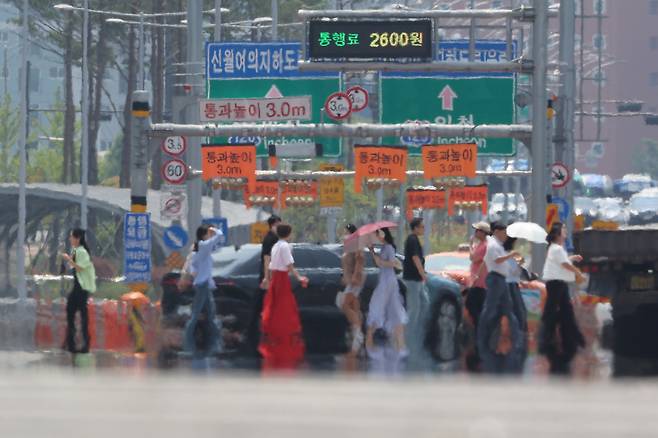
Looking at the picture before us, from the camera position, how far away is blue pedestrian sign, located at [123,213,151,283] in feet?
103

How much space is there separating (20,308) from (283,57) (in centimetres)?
851

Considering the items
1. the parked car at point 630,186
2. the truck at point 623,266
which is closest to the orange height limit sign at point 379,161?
the truck at point 623,266

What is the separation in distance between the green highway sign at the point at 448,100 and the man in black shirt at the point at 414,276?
1747 centimetres

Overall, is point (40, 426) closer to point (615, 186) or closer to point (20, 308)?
point (20, 308)

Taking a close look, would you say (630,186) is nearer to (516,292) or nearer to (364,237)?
(516,292)

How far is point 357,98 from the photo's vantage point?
40500 mm

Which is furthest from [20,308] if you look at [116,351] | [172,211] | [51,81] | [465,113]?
[51,81]

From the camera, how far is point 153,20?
7950 centimetres

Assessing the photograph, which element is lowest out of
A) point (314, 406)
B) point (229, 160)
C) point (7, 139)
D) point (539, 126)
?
point (314, 406)

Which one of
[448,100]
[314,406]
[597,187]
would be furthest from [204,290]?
[597,187]

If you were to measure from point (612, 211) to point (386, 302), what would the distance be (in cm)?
7629

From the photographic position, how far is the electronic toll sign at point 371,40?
32.6 m

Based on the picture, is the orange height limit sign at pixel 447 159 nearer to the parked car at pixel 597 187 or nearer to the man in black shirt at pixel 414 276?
the man in black shirt at pixel 414 276

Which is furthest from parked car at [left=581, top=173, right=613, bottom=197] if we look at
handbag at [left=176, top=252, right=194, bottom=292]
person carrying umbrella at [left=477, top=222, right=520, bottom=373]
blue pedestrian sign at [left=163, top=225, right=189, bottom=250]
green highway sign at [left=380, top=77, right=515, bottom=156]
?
person carrying umbrella at [left=477, top=222, right=520, bottom=373]
